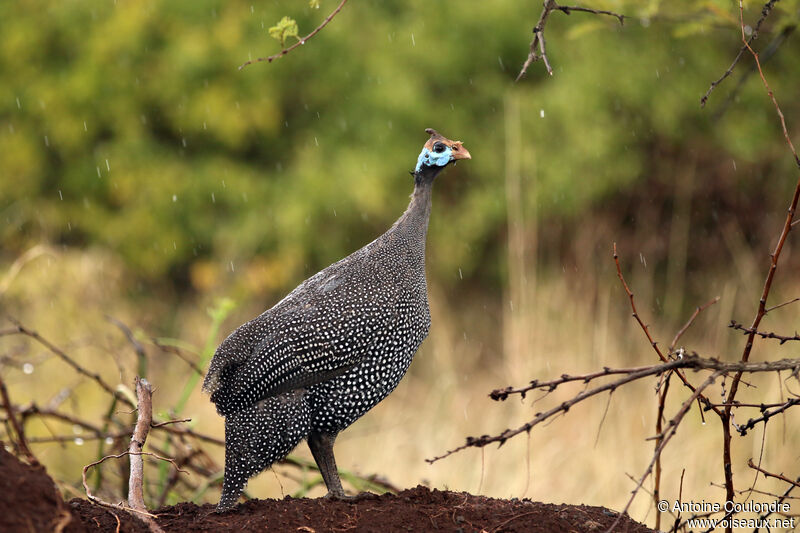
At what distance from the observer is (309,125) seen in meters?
12.0

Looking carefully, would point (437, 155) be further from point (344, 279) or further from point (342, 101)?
point (342, 101)

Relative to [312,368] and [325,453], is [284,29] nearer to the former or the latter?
[312,368]

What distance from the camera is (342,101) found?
11.7m

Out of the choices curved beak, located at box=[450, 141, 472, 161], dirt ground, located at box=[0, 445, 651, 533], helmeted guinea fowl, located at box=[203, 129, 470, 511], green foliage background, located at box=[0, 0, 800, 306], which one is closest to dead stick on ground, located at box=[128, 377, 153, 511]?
dirt ground, located at box=[0, 445, 651, 533]

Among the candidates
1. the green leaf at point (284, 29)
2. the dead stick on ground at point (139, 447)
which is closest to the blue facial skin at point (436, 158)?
the green leaf at point (284, 29)

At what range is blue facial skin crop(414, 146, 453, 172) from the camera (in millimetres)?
4008

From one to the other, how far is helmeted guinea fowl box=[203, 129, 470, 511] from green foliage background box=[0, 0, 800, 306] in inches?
264

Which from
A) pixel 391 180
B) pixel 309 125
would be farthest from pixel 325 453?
pixel 309 125

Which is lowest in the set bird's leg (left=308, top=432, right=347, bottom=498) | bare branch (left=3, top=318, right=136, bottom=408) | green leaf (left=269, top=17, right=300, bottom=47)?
bird's leg (left=308, top=432, right=347, bottom=498)

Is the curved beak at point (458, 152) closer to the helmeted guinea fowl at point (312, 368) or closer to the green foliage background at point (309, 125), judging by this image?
the helmeted guinea fowl at point (312, 368)

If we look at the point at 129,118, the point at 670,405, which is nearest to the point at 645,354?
the point at 670,405

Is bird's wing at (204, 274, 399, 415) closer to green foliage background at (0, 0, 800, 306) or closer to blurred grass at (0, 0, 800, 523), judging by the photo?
blurred grass at (0, 0, 800, 523)

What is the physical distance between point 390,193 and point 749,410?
5.37m

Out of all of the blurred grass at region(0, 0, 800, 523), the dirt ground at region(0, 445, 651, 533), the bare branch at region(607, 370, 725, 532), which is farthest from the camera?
the blurred grass at region(0, 0, 800, 523)
